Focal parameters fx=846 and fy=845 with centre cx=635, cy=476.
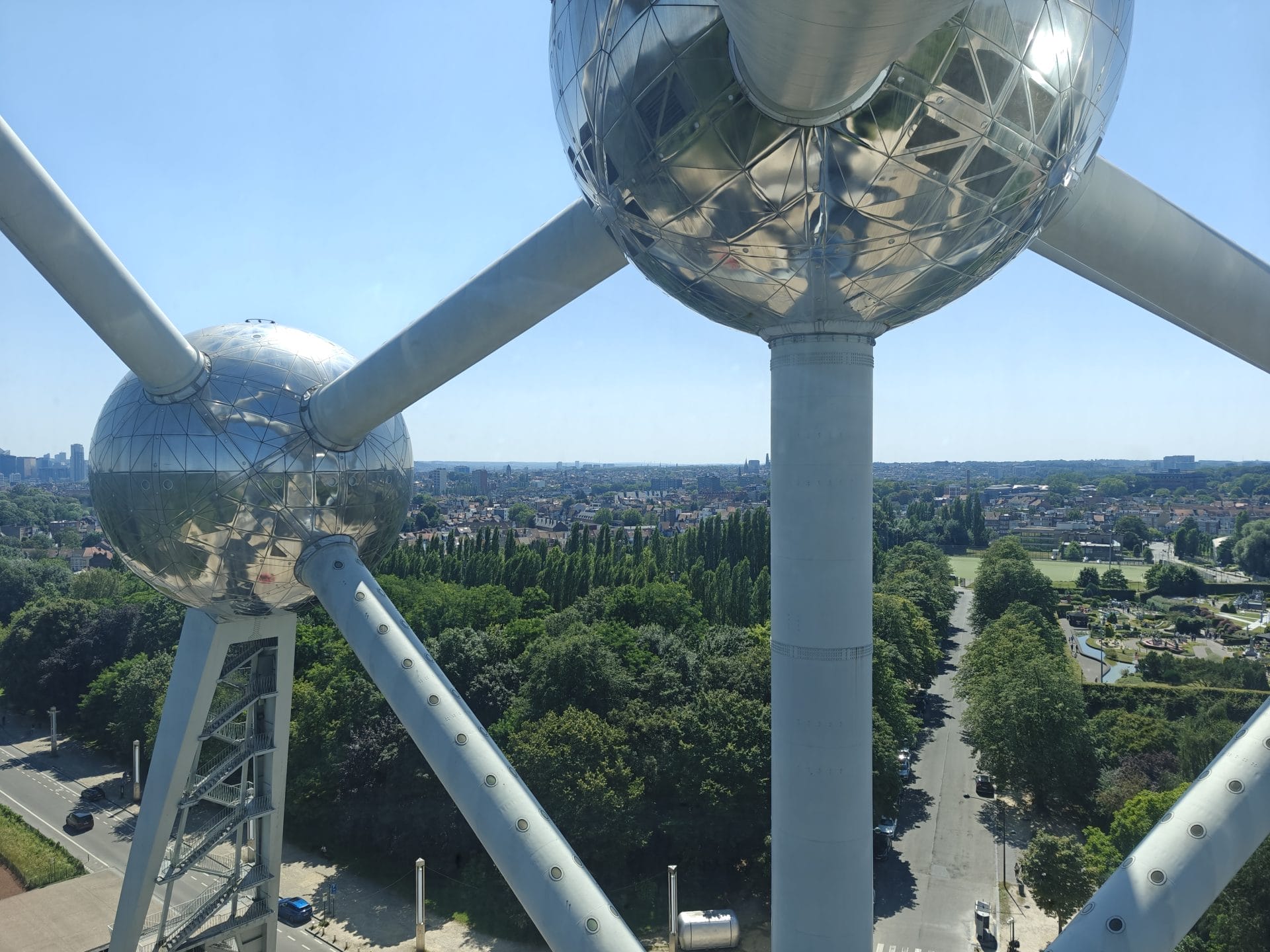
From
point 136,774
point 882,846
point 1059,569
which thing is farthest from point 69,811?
point 1059,569

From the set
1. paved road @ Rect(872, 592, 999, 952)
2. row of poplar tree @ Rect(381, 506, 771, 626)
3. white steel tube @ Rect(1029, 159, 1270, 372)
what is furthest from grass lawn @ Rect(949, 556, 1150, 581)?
white steel tube @ Rect(1029, 159, 1270, 372)

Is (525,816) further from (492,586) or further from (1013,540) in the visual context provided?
(1013,540)

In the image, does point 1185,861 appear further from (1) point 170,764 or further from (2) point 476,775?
(1) point 170,764

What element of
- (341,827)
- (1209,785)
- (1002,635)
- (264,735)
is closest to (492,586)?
(341,827)

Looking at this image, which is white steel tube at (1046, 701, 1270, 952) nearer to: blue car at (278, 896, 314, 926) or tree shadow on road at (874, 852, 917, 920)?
tree shadow on road at (874, 852, 917, 920)

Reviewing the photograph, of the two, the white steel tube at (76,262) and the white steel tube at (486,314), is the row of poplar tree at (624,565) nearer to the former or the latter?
the white steel tube at (486,314)

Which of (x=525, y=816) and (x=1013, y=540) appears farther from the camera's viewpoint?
(x=1013, y=540)
